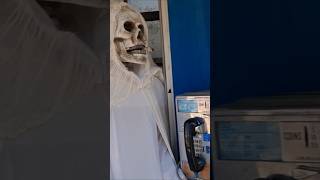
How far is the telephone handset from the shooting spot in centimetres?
186

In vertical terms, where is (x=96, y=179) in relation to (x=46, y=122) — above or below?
below

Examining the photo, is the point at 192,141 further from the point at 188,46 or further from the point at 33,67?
the point at 33,67

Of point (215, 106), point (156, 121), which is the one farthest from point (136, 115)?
point (215, 106)

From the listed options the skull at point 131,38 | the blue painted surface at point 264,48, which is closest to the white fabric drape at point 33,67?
the blue painted surface at point 264,48

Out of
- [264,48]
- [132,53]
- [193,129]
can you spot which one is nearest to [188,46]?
[132,53]

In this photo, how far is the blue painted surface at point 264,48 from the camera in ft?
1.97

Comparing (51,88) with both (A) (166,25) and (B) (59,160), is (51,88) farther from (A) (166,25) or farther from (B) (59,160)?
(A) (166,25)

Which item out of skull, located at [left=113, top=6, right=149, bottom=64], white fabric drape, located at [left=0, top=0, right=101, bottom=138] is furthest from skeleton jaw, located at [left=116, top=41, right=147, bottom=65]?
white fabric drape, located at [left=0, top=0, right=101, bottom=138]

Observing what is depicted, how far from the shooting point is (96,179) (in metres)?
0.70

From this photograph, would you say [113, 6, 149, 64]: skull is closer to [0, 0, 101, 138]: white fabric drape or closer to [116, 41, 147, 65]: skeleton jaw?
[116, 41, 147, 65]: skeleton jaw

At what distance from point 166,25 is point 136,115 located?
0.50m

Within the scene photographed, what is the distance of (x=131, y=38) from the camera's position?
6.19 feet

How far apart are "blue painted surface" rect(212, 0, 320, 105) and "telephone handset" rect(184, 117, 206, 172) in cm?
121

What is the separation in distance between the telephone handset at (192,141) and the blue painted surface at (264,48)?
1.21 metres
